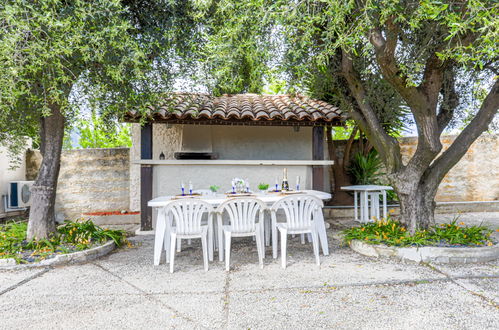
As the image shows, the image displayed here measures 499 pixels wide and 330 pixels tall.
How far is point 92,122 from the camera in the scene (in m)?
5.78

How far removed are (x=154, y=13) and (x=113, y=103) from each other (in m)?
1.72

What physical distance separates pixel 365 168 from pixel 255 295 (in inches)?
270

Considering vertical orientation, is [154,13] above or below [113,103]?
above

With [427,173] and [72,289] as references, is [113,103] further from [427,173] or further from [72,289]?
[427,173]

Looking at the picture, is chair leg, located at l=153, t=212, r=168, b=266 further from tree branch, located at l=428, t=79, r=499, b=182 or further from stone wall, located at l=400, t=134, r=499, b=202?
stone wall, located at l=400, t=134, r=499, b=202

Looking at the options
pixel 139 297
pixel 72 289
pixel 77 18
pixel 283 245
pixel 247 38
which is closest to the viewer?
pixel 139 297

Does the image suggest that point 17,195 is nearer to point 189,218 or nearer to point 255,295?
point 189,218

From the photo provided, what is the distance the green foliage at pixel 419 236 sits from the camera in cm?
486

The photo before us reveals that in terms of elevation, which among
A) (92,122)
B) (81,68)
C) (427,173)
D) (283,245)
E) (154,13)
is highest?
(154,13)

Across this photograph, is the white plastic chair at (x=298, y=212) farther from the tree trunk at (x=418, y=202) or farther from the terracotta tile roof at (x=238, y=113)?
the terracotta tile roof at (x=238, y=113)

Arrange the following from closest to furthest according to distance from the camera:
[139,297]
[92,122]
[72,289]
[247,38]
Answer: [139,297] → [72,289] → [247,38] → [92,122]

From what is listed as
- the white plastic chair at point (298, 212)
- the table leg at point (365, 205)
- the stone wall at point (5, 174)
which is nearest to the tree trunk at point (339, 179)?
the table leg at point (365, 205)

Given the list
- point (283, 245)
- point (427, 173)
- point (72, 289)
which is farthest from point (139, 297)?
point (427, 173)

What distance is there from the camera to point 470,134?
519 centimetres
